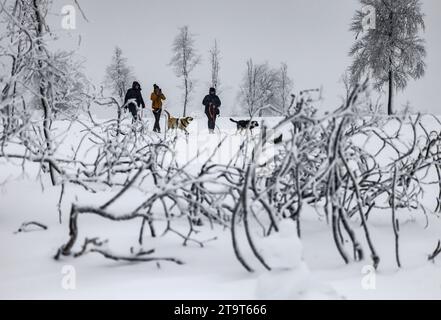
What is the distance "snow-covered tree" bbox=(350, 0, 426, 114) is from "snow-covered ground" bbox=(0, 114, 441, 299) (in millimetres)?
20064

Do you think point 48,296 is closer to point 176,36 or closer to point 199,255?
point 199,255

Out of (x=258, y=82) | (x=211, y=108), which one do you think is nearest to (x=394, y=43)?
(x=211, y=108)

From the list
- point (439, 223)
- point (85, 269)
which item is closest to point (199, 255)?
point (85, 269)

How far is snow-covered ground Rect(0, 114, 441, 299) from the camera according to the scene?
167cm

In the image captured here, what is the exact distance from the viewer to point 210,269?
2.07 meters

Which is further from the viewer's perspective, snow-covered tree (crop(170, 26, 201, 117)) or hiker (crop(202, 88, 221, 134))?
snow-covered tree (crop(170, 26, 201, 117))
